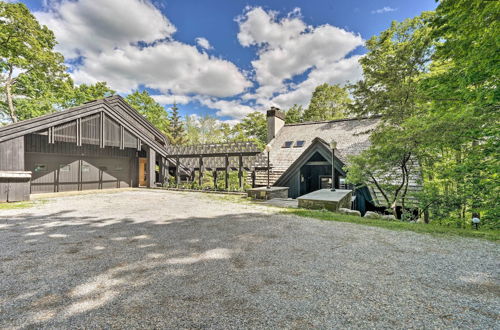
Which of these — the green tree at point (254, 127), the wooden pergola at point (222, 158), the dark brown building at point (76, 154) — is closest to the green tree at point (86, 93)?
the dark brown building at point (76, 154)

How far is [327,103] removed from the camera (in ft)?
101

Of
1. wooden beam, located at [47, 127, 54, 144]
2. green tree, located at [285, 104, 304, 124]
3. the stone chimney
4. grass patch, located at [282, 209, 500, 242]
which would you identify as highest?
green tree, located at [285, 104, 304, 124]

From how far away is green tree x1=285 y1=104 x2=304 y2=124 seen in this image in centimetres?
3369

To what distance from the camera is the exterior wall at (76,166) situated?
12891 mm

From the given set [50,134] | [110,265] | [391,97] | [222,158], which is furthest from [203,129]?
[110,265]

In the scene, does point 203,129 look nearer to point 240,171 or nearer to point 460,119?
point 240,171

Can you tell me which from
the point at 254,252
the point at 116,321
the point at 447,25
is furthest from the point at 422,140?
the point at 116,321

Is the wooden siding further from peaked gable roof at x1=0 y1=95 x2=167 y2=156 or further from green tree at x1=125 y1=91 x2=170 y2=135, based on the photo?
green tree at x1=125 y1=91 x2=170 y2=135

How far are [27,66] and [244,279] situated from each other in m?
28.5

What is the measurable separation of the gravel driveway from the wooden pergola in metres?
9.37

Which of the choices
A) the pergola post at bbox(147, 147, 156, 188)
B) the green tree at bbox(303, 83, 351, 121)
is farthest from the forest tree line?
the green tree at bbox(303, 83, 351, 121)

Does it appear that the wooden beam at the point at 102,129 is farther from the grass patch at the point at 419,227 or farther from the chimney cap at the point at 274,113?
the chimney cap at the point at 274,113

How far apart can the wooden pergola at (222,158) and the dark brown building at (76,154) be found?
5.19 feet

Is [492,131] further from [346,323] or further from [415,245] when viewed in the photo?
[346,323]
